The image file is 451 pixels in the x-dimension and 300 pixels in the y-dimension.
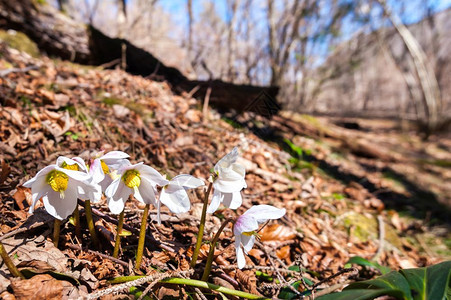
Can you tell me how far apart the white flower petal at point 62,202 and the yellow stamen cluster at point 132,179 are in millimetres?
164

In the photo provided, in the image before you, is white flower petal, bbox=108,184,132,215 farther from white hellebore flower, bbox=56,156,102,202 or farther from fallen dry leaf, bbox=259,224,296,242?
fallen dry leaf, bbox=259,224,296,242


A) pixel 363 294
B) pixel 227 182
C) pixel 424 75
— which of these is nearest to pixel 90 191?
pixel 227 182

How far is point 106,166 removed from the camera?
0.95 meters

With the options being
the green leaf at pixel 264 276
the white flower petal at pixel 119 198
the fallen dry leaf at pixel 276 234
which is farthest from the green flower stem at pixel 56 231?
the fallen dry leaf at pixel 276 234

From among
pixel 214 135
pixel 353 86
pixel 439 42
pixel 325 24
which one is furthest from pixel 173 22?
pixel 214 135

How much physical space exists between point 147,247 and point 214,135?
173 centimetres

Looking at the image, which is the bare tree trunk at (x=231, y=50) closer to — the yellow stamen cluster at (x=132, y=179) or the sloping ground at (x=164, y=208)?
the sloping ground at (x=164, y=208)

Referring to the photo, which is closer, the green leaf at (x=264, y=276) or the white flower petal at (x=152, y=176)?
the white flower petal at (x=152, y=176)

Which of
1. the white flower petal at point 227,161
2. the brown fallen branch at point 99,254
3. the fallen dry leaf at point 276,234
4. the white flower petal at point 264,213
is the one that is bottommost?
the fallen dry leaf at point 276,234

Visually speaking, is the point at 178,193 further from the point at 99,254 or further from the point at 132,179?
the point at 99,254

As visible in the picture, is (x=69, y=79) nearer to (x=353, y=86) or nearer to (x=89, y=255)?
(x=89, y=255)

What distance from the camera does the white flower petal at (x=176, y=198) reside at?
97 centimetres

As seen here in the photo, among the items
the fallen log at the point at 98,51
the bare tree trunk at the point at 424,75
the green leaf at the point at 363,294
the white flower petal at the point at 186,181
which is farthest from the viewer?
the bare tree trunk at the point at 424,75

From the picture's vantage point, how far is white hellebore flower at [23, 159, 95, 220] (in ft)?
2.89
